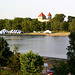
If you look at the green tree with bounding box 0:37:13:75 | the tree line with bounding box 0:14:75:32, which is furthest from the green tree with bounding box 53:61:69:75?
the tree line with bounding box 0:14:75:32

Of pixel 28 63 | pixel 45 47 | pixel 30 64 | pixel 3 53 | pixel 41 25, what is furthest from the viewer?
pixel 41 25

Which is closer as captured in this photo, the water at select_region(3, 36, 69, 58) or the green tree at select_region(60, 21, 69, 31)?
the water at select_region(3, 36, 69, 58)

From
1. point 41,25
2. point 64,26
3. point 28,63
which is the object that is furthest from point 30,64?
point 41,25

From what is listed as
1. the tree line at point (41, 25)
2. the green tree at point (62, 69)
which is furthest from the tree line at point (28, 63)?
the tree line at point (41, 25)

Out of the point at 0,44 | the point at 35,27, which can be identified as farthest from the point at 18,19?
the point at 0,44

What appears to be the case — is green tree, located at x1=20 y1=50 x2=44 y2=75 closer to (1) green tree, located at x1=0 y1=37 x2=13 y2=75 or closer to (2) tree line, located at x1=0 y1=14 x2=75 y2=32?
(1) green tree, located at x1=0 y1=37 x2=13 y2=75

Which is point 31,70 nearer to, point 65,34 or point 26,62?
point 26,62

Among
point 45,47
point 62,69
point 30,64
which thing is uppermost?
point 62,69

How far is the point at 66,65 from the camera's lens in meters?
13.5

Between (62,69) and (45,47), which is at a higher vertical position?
(62,69)

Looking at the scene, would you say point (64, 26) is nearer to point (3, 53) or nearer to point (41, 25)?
point (41, 25)

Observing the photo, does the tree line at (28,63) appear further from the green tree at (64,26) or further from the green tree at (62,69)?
the green tree at (64,26)

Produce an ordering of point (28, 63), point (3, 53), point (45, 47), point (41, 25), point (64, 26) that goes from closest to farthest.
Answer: point (28, 63) < point (3, 53) < point (45, 47) < point (64, 26) < point (41, 25)

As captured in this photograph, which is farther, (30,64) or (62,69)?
(30,64)
